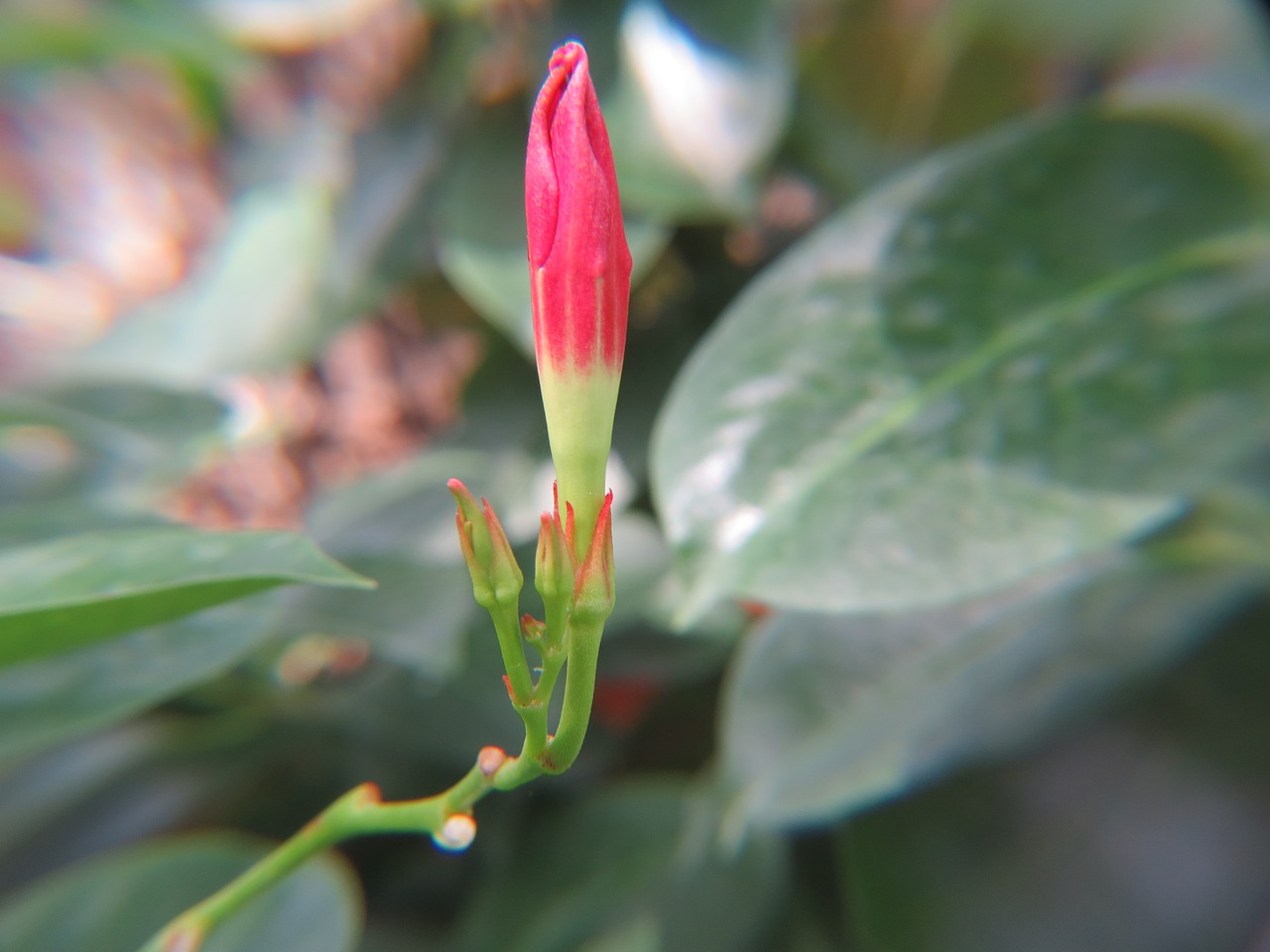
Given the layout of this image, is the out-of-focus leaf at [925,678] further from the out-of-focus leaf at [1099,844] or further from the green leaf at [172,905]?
the green leaf at [172,905]

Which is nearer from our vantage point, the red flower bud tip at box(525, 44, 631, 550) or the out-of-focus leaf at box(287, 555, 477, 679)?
the red flower bud tip at box(525, 44, 631, 550)

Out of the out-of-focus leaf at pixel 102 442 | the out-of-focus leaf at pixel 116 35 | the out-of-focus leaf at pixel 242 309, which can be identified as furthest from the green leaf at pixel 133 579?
the out-of-focus leaf at pixel 116 35

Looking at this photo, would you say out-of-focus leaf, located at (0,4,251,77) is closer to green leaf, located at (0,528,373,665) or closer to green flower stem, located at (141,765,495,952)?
green leaf, located at (0,528,373,665)

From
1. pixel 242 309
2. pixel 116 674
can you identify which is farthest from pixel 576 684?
pixel 242 309

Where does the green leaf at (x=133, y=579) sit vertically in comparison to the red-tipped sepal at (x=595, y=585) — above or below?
above

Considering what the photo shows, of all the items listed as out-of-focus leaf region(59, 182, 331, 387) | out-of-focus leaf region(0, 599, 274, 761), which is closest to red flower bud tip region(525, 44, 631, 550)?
out-of-focus leaf region(0, 599, 274, 761)

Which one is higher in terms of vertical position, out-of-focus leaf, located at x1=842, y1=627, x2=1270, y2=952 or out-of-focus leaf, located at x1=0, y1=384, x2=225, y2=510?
out-of-focus leaf, located at x1=0, y1=384, x2=225, y2=510
